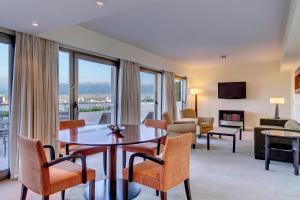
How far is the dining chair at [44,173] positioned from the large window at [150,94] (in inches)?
164

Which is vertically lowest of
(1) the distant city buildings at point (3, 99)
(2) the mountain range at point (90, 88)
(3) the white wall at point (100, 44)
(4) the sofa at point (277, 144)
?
(4) the sofa at point (277, 144)

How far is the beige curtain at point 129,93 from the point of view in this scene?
5.15 m

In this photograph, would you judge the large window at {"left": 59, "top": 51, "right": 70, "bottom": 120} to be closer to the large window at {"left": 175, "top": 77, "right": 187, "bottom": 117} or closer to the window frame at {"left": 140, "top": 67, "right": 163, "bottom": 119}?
the window frame at {"left": 140, "top": 67, "right": 163, "bottom": 119}

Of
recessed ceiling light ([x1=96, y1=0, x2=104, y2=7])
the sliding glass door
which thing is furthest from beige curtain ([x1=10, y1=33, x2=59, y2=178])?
recessed ceiling light ([x1=96, y1=0, x2=104, y2=7])

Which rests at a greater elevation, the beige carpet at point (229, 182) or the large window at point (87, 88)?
the large window at point (87, 88)

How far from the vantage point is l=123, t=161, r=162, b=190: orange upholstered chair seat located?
2020mm

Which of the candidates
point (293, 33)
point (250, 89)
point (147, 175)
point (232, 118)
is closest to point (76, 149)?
point (147, 175)

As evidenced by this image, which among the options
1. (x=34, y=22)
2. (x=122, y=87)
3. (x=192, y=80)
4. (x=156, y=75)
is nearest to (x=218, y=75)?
(x=192, y=80)

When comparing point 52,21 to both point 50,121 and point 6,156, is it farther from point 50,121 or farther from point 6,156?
point 6,156

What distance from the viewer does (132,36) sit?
15.3 ft

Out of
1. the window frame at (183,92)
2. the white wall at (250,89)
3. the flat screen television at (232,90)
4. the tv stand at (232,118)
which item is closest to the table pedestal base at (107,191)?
the window frame at (183,92)

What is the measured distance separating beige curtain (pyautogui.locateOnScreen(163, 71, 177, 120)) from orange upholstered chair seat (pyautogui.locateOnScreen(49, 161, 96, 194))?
5.05 m

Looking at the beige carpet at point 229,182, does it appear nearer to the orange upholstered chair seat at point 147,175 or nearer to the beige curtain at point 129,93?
the orange upholstered chair seat at point 147,175

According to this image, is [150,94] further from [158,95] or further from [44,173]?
[44,173]
